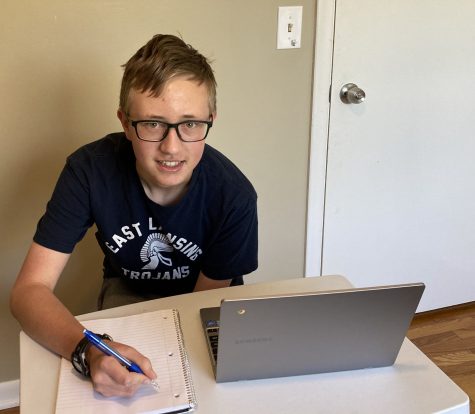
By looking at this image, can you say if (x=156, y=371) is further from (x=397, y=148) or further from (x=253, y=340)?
(x=397, y=148)

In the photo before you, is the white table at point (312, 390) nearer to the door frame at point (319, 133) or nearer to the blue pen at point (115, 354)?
the blue pen at point (115, 354)

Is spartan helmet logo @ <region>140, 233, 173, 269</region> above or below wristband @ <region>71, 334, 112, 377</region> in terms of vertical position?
above

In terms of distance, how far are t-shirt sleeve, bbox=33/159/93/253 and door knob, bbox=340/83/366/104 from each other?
104 centimetres

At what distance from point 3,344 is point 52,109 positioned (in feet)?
2.70

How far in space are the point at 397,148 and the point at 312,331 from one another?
136cm

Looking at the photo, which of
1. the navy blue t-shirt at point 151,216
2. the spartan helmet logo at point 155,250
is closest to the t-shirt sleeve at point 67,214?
the navy blue t-shirt at point 151,216

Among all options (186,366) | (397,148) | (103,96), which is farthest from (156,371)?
(397,148)

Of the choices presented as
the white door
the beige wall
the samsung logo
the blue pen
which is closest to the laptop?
the samsung logo

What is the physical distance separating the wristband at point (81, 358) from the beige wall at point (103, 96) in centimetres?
90

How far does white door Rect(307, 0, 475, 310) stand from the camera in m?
1.85

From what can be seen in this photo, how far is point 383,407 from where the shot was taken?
2.72 feet

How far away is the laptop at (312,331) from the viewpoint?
773 mm

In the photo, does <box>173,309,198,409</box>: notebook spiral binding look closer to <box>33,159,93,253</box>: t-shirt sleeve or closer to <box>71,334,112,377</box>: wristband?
<box>71,334,112,377</box>: wristband

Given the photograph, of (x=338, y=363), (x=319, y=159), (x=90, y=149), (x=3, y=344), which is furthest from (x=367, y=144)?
(x=3, y=344)
